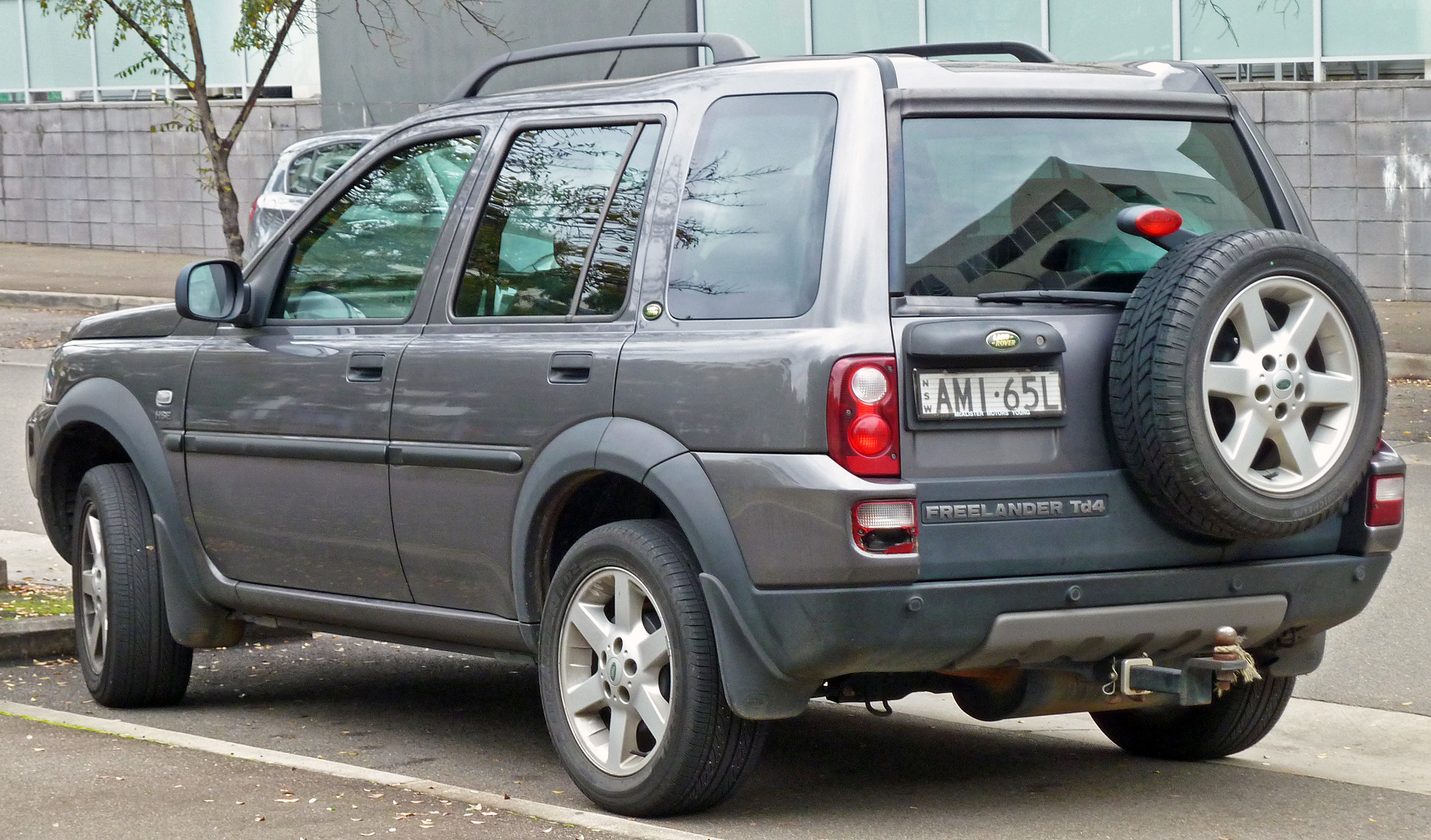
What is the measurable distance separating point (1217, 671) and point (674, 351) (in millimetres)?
1472

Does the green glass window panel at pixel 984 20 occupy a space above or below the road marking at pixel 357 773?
above

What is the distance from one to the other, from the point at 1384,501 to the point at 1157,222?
939mm

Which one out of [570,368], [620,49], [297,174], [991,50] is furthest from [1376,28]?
[570,368]

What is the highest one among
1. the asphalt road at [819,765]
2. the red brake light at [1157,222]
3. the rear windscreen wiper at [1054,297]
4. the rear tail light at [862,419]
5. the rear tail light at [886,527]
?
the red brake light at [1157,222]

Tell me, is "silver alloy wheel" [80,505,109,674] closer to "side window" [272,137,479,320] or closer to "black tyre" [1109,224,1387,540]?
"side window" [272,137,479,320]

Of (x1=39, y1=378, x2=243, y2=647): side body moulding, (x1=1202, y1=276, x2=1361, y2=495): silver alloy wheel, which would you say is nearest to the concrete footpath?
(x1=39, y1=378, x2=243, y2=647): side body moulding

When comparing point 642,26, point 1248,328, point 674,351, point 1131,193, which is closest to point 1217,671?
point 1248,328

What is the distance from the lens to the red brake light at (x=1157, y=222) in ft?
15.0

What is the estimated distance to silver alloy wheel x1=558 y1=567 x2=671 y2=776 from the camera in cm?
471

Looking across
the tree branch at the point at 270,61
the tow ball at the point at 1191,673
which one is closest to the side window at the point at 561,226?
the tow ball at the point at 1191,673

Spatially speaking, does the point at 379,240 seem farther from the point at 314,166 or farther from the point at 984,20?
the point at 984,20

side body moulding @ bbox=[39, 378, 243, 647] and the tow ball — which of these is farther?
side body moulding @ bbox=[39, 378, 243, 647]

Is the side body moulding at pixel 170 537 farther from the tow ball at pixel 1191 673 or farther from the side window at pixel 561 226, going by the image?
the tow ball at pixel 1191 673

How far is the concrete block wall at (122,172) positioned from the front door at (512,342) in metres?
18.4
